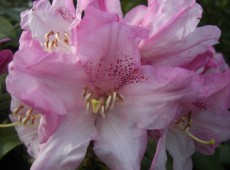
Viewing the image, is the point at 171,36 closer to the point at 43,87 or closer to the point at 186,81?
the point at 186,81

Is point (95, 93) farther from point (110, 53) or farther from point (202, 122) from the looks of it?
point (202, 122)

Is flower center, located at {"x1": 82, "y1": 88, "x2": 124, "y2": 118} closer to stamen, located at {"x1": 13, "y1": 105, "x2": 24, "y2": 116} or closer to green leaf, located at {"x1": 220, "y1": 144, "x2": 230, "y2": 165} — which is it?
stamen, located at {"x1": 13, "y1": 105, "x2": 24, "y2": 116}

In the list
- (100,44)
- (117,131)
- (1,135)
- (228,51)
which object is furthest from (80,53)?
(228,51)

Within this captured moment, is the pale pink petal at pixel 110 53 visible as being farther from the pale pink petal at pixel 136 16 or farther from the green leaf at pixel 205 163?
the green leaf at pixel 205 163

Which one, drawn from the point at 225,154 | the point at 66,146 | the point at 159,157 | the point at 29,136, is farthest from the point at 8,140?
the point at 225,154

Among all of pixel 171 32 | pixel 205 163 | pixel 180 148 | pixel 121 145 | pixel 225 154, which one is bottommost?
pixel 225 154

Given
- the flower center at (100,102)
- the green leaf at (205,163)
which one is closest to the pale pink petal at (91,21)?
the flower center at (100,102)
